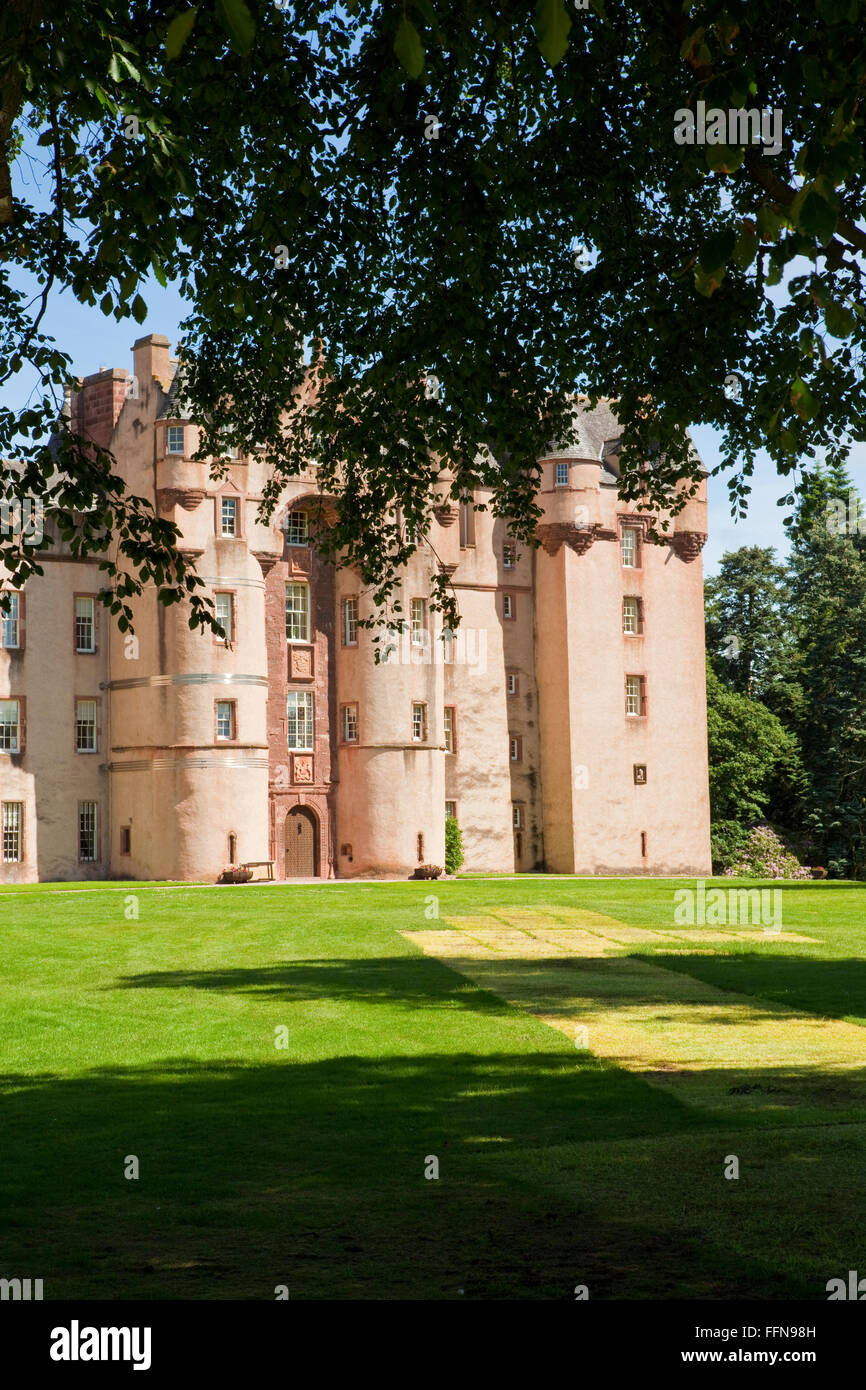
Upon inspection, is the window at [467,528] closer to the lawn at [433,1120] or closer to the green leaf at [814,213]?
the lawn at [433,1120]

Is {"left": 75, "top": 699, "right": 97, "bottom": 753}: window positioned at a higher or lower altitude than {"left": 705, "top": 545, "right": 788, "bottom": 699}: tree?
lower

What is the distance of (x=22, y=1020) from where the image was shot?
1888cm

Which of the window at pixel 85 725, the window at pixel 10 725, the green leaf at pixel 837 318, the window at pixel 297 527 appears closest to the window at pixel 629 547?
the window at pixel 297 527

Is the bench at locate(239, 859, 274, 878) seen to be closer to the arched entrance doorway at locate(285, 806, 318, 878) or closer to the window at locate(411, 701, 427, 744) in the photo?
the arched entrance doorway at locate(285, 806, 318, 878)

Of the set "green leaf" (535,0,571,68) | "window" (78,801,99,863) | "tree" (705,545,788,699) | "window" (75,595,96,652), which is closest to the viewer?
"green leaf" (535,0,571,68)

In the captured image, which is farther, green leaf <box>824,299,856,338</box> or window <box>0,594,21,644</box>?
window <box>0,594,21,644</box>

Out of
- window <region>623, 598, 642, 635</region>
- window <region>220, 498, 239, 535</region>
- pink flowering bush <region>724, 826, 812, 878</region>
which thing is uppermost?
window <region>220, 498, 239, 535</region>

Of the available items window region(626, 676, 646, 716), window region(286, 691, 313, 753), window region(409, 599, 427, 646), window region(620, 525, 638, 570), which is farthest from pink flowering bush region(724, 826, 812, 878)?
window region(286, 691, 313, 753)

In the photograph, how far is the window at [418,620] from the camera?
58625mm

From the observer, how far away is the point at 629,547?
220 ft

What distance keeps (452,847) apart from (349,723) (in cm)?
668

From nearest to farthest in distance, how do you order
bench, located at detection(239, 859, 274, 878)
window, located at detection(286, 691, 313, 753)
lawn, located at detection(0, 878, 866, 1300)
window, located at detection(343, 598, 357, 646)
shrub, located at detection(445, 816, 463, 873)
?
1. lawn, located at detection(0, 878, 866, 1300)
2. bench, located at detection(239, 859, 274, 878)
3. window, located at detection(286, 691, 313, 753)
4. window, located at detection(343, 598, 357, 646)
5. shrub, located at detection(445, 816, 463, 873)

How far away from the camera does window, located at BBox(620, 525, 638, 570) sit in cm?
6669

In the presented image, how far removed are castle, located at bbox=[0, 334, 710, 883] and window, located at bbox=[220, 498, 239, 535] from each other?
11 centimetres
